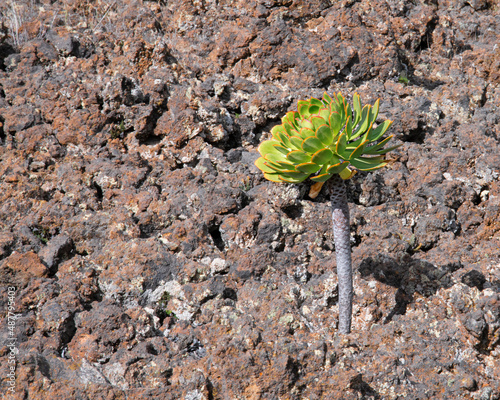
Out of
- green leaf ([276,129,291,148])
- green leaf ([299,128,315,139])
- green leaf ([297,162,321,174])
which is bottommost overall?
green leaf ([297,162,321,174])

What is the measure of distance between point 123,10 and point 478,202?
3.89m

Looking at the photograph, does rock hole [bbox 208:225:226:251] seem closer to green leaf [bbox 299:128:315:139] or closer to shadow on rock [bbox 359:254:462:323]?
shadow on rock [bbox 359:254:462:323]

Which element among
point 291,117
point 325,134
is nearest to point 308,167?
point 325,134

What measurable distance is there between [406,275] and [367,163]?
951 mm

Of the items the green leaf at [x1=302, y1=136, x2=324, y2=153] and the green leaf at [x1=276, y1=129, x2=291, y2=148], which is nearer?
the green leaf at [x1=302, y1=136, x2=324, y2=153]

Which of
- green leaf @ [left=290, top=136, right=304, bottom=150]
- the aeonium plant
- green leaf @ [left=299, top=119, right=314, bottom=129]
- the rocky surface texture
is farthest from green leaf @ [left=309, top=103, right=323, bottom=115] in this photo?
the rocky surface texture

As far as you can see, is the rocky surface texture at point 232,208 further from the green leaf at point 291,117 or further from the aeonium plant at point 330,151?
the green leaf at point 291,117

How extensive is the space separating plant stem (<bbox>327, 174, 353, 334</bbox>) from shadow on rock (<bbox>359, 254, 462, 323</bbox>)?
355 millimetres

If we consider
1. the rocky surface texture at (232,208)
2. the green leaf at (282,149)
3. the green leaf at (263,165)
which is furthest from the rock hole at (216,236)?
the green leaf at (282,149)

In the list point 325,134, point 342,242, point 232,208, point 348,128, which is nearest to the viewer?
point 325,134

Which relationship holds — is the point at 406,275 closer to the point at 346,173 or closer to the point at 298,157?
the point at 346,173

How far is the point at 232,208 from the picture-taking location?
3227mm

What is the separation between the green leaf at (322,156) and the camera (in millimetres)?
2164

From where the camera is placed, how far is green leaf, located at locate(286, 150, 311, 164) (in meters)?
2.19
